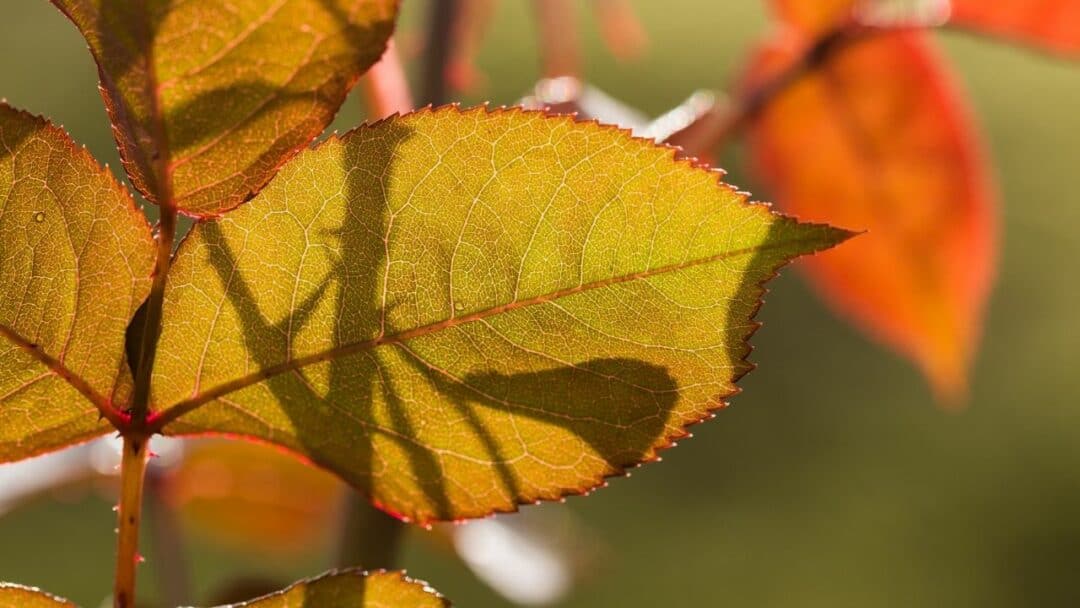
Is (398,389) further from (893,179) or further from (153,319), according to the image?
(893,179)

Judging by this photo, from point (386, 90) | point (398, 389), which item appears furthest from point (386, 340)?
point (386, 90)

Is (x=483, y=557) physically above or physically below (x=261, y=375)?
above

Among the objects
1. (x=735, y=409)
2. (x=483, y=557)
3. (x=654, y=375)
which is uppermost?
(x=735, y=409)

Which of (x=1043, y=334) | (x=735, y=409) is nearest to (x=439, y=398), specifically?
(x=735, y=409)

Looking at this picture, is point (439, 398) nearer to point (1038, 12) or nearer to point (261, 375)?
point (261, 375)

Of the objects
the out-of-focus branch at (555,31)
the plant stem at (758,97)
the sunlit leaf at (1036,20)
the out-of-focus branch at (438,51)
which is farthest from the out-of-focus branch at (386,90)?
the sunlit leaf at (1036,20)

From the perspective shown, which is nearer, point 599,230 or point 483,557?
point 599,230

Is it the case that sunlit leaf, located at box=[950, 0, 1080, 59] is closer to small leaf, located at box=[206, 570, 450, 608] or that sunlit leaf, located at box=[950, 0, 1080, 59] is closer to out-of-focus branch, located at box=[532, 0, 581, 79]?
out-of-focus branch, located at box=[532, 0, 581, 79]

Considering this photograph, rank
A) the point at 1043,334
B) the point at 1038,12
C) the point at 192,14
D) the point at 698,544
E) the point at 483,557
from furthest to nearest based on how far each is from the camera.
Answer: the point at 1043,334
the point at 698,544
the point at 483,557
the point at 1038,12
the point at 192,14

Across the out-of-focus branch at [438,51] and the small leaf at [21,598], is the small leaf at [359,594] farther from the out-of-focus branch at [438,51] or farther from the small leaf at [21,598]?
the out-of-focus branch at [438,51]
